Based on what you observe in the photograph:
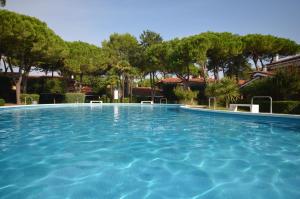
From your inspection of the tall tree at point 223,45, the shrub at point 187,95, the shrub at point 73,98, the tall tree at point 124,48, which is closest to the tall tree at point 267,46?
the tall tree at point 223,45

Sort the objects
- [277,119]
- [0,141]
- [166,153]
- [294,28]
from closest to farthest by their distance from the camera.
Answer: [166,153] < [0,141] < [277,119] < [294,28]

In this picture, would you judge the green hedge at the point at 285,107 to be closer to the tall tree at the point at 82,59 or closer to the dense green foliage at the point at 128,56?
the dense green foliage at the point at 128,56

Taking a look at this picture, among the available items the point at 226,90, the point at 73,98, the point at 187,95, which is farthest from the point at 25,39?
the point at 226,90

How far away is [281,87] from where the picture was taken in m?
17.7

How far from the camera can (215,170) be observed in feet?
17.8

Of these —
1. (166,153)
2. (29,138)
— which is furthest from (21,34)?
(166,153)

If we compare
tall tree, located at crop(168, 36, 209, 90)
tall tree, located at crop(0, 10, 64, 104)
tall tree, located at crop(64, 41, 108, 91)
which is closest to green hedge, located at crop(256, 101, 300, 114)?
tall tree, located at crop(168, 36, 209, 90)

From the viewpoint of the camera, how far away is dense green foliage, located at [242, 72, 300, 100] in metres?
16.8

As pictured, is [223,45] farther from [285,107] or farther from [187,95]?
[285,107]

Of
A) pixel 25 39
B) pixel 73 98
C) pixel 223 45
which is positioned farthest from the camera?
pixel 73 98

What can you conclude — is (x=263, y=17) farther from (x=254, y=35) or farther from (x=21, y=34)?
(x=21, y=34)

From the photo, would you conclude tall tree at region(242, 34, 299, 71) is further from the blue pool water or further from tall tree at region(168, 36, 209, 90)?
the blue pool water

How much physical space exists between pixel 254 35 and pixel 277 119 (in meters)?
22.6

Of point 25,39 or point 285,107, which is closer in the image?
point 285,107
